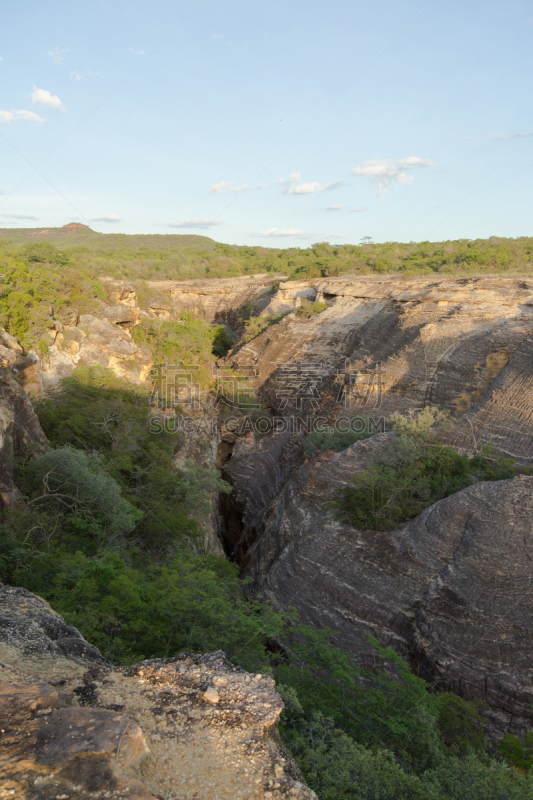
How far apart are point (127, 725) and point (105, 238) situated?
78.2m

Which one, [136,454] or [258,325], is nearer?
[136,454]

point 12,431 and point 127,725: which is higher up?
point 12,431

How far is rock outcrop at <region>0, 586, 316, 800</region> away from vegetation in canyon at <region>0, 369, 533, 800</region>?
1.26 m

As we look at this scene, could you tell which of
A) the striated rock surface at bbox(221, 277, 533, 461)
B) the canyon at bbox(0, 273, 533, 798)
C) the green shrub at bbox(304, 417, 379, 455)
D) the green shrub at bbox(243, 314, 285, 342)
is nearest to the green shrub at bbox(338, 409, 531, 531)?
the canyon at bbox(0, 273, 533, 798)

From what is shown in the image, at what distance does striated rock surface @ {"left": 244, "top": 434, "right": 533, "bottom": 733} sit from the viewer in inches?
286

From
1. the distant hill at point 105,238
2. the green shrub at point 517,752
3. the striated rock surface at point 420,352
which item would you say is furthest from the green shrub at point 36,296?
the distant hill at point 105,238

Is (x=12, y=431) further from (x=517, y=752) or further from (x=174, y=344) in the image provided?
(x=174, y=344)

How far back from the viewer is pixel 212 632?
646cm

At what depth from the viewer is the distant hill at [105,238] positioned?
5900 centimetres

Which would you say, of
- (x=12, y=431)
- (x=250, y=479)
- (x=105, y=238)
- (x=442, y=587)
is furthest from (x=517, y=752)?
(x=105, y=238)

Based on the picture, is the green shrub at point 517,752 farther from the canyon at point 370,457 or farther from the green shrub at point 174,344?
the green shrub at point 174,344

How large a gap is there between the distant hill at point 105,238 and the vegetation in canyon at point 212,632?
169 ft

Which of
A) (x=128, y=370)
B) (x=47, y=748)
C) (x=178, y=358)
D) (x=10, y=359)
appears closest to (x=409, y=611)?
(x=47, y=748)

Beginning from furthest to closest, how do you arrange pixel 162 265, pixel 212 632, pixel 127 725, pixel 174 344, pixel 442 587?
pixel 162 265 → pixel 174 344 → pixel 442 587 → pixel 212 632 → pixel 127 725
